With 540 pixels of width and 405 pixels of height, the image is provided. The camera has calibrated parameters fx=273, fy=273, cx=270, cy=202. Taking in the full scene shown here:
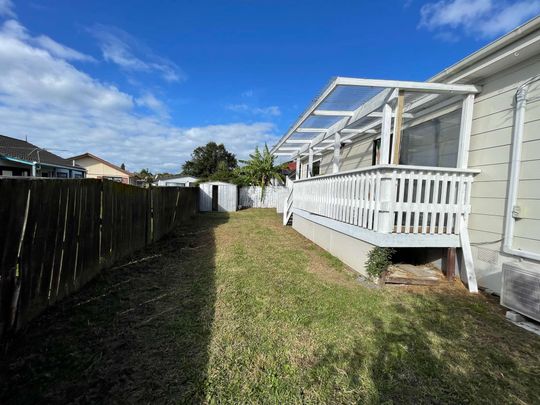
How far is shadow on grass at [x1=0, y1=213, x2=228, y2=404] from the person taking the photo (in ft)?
6.20

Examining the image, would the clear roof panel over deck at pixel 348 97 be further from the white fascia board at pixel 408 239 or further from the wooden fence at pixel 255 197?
the wooden fence at pixel 255 197

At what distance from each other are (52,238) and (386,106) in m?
5.01

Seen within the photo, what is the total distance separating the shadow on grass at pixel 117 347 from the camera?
189 centimetres

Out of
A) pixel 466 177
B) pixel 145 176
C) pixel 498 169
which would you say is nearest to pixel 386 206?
pixel 466 177

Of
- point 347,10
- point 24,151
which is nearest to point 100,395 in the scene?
point 347,10

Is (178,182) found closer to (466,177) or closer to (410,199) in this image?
(410,199)

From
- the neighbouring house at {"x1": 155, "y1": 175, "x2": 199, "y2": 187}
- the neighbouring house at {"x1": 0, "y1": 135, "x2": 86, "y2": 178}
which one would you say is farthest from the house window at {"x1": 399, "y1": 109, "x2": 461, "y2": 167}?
the neighbouring house at {"x1": 0, "y1": 135, "x2": 86, "y2": 178}

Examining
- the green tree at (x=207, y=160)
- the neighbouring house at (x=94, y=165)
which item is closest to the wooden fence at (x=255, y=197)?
the neighbouring house at (x=94, y=165)

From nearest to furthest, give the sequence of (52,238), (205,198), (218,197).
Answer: (52,238)
(205,198)
(218,197)

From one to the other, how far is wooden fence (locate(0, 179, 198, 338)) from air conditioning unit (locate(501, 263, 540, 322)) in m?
5.20

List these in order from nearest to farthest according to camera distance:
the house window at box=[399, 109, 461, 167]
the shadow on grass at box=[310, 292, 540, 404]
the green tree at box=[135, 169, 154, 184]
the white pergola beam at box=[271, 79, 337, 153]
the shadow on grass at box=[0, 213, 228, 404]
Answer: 1. the shadow on grass at box=[0, 213, 228, 404]
2. the shadow on grass at box=[310, 292, 540, 404]
3. the white pergola beam at box=[271, 79, 337, 153]
4. the house window at box=[399, 109, 461, 167]
5. the green tree at box=[135, 169, 154, 184]

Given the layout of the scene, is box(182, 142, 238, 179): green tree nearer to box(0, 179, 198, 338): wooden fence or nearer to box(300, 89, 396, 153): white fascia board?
box(300, 89, 396, 153): white fascia board

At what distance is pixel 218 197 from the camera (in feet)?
60.0

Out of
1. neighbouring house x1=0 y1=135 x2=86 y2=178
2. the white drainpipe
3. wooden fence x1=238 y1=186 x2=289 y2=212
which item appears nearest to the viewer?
the white drainpipe
